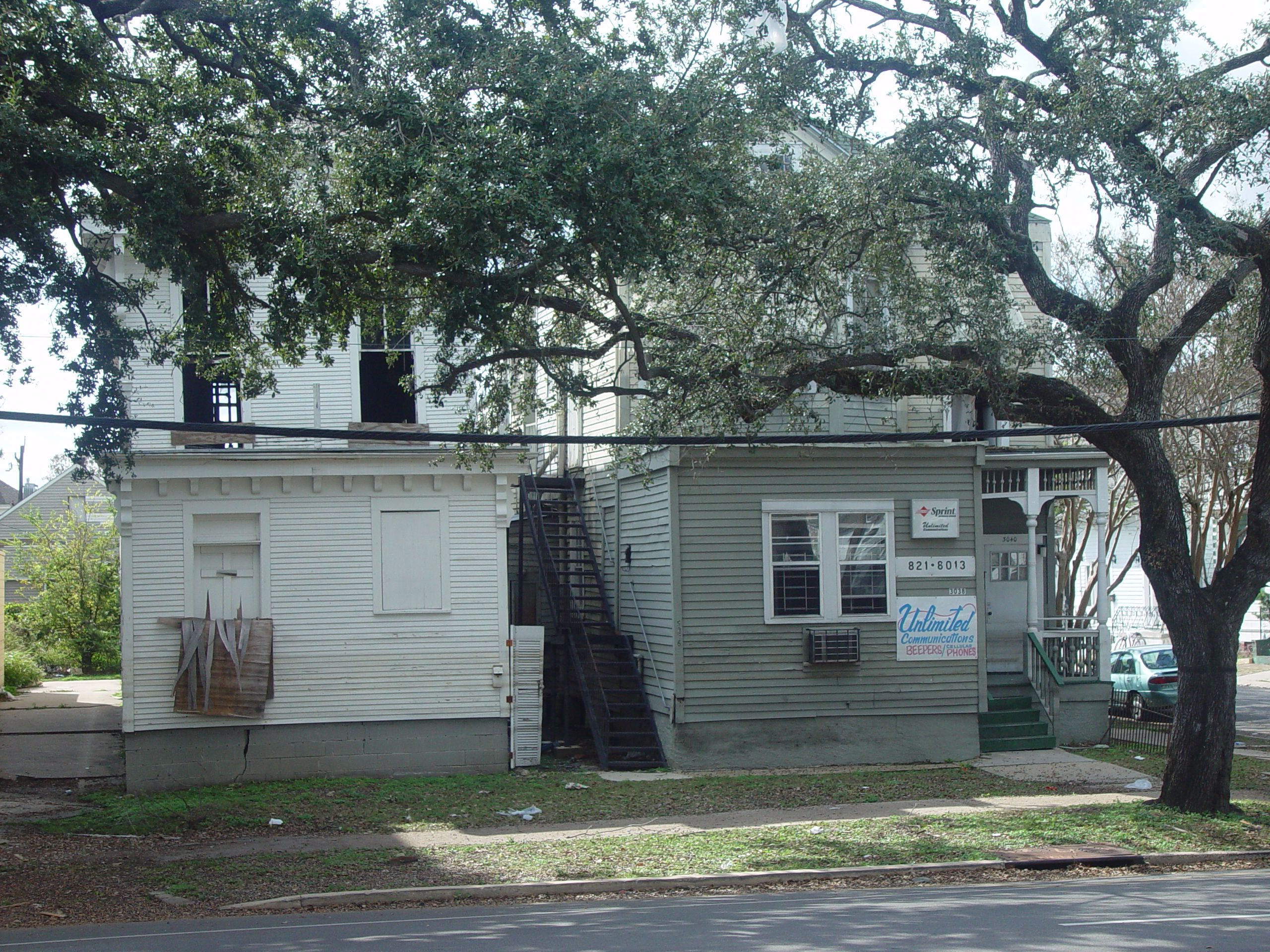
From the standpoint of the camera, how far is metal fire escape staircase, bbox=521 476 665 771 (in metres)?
16.5

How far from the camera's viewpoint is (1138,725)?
19234 millimetres

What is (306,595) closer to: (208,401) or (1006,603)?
(208,401)

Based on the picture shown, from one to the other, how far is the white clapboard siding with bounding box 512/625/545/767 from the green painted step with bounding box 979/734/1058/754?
22.1 feet

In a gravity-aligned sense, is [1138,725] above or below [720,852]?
below

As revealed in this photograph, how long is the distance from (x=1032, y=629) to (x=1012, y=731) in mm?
1849

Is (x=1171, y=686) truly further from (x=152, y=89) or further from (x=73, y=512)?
(x=73, y=512)

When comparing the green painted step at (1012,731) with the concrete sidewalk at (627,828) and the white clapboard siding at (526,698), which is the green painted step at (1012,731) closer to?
the concrete sidewalk at (627,828)

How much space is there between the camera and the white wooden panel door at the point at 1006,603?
1923cm

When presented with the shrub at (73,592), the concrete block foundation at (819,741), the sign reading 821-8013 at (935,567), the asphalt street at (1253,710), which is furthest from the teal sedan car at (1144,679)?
the shrub at (73,592)

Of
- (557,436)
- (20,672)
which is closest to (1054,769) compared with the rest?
(557,436)

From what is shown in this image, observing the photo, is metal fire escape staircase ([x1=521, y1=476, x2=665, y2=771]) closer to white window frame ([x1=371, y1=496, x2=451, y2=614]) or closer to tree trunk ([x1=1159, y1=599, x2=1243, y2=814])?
white window frame ([x1=371, y1=496, x2=451, y2=614])

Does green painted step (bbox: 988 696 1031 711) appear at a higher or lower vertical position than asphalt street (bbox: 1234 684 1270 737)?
higher

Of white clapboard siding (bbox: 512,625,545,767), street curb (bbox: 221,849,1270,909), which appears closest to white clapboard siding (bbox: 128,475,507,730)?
white clapboard siding (bbox: 512,625,545,767)

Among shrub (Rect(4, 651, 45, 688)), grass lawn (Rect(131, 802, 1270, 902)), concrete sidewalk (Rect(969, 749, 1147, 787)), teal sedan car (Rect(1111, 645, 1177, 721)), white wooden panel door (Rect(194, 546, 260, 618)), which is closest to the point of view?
grass lawn (Rect(131, 802, 1270, 902))
